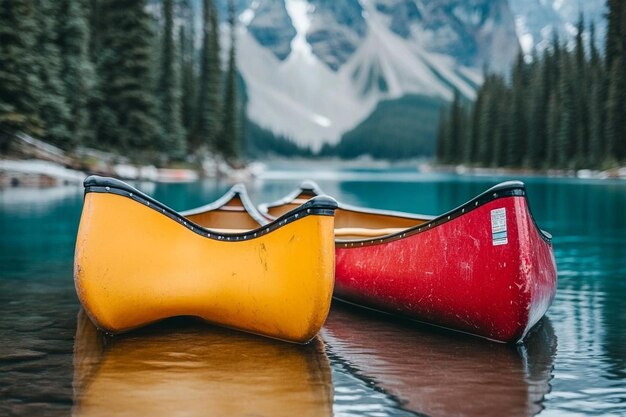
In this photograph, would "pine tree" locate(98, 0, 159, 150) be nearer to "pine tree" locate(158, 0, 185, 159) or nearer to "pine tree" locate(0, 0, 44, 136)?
"pine tree" locate(158, 0, 185, 159)

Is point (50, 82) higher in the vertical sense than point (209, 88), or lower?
lower

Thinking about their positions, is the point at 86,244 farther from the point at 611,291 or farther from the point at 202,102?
the point at 202,102

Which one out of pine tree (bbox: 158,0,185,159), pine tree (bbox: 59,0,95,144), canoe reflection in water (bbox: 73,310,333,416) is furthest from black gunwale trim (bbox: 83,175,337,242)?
pine tree (bbox: 158,0,185,159)

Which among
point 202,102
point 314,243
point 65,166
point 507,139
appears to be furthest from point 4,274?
point 507,139

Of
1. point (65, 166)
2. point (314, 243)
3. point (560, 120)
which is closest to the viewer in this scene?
point (314, 243)

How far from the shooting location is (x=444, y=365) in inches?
249

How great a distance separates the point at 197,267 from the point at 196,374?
5.62 feet

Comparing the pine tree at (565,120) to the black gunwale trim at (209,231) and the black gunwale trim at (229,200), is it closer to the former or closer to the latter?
the black gunwale trim at (229,200)

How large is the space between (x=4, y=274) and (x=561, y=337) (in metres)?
8.44

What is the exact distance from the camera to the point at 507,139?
87.5 m

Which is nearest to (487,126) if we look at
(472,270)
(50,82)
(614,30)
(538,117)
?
(538,117)

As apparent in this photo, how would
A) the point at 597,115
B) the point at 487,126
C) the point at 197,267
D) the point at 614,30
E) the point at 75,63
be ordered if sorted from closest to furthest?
1. the point at 197,267
2. the point at 75,63
3. the point at 614,30
4. the point at 597,115
5. the point at 487,126

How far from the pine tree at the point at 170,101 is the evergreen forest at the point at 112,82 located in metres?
0.08

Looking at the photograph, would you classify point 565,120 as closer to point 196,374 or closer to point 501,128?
point 501,128
